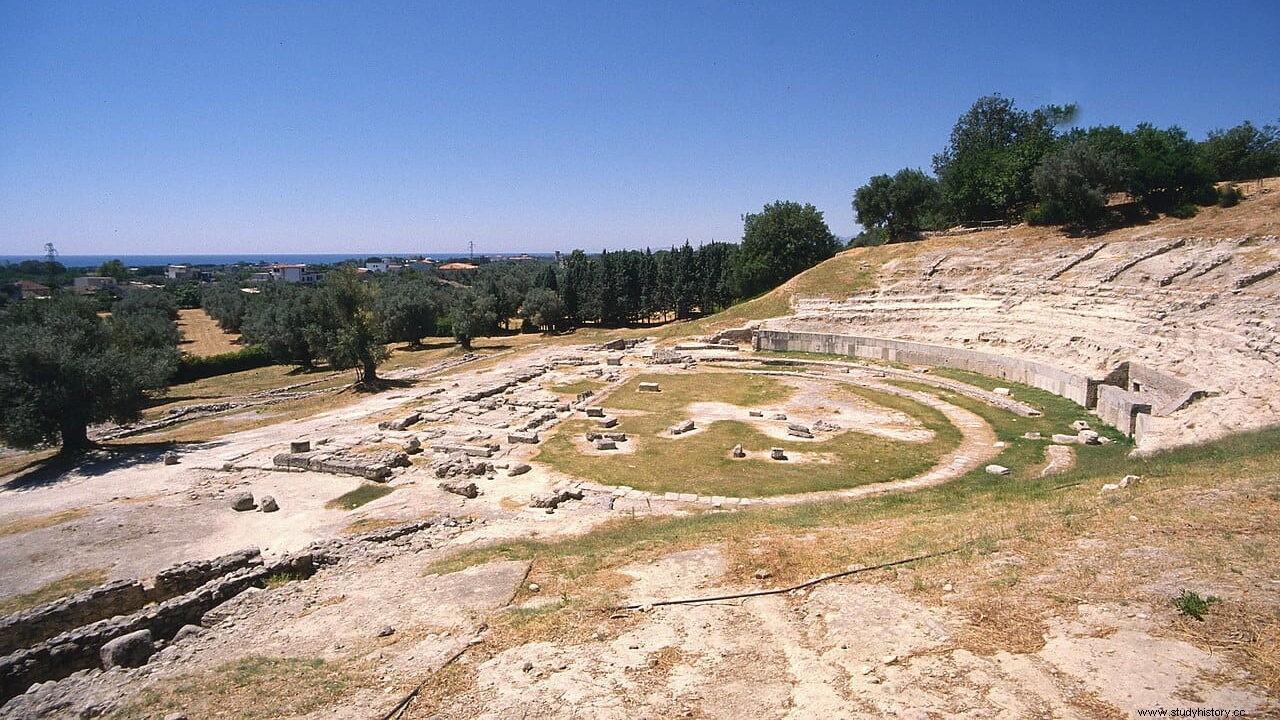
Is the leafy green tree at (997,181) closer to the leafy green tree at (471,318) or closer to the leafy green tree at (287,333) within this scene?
the leafy green tree at (471,318)

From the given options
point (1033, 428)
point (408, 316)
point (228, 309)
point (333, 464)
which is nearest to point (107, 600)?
point (333, 464)

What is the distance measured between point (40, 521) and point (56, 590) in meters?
5.30

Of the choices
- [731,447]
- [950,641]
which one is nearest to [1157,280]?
[731,447]

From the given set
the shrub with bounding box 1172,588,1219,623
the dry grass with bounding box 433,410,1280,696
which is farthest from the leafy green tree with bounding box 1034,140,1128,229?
the shrub with bounding box 1172,588,1219,623

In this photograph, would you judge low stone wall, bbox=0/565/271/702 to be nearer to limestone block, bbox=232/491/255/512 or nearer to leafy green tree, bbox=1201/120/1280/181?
limestone block, bbox=232/491/255/512

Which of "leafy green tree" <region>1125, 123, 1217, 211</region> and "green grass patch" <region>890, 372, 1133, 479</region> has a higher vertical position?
"leafy green tree" <region>1125, 123, 1217, 211</region>

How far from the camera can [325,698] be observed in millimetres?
7387

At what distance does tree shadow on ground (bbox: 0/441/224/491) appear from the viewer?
63.2ft

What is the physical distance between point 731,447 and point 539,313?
44701 millimetres

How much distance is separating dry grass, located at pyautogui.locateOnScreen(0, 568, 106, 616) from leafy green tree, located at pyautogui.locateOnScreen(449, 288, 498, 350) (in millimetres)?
39999

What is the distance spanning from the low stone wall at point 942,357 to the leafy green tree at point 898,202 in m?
21.1

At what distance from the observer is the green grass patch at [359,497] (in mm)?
16156

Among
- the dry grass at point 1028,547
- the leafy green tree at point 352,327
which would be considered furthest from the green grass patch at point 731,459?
the leafy green tree at point 352,327
